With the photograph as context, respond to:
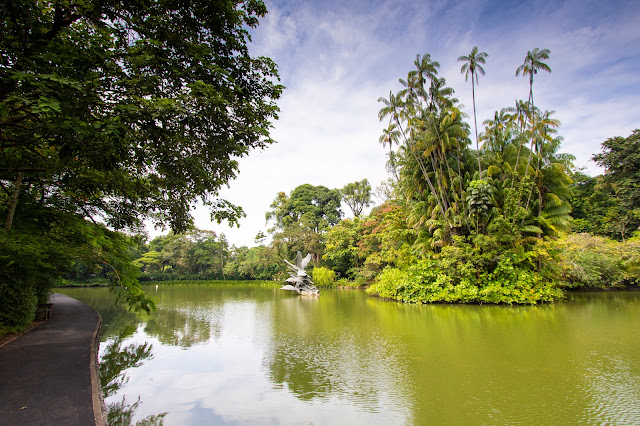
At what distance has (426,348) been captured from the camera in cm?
709

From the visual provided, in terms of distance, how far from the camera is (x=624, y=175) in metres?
22.8

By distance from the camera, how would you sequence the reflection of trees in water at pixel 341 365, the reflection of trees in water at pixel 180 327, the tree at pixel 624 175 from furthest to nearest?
the tree at pixel 624 175
the reflection of trees in water at pixel 180 327
the reflection of trees in water at pixel 341 365

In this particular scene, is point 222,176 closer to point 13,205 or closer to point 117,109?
point 117,109

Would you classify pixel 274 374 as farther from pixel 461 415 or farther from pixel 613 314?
pixel 613 314

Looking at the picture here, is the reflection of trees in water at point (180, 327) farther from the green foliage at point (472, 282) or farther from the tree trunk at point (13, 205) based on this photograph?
the green foliage at point (472, 282)

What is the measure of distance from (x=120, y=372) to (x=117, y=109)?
188 inches

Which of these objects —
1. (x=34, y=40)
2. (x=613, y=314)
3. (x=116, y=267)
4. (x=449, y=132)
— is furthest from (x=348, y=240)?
(x=34, y=40)

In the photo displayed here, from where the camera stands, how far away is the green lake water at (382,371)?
415 cm

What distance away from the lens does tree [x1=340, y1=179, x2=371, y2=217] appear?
37.0 metres

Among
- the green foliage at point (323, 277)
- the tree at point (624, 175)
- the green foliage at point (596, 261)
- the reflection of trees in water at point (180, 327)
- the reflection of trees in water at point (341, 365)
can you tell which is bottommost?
the reflection of trees in water at point (180, 327)

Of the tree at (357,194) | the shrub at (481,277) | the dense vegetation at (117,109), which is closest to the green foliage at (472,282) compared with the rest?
the shrub at (481,277)

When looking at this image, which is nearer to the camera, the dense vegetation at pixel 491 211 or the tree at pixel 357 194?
the dense vegetation at pixel 491 211

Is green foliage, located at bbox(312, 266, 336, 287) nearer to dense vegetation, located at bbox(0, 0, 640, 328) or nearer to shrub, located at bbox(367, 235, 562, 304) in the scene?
dense vegetation, located at bbox(0, 0, 640, 328)

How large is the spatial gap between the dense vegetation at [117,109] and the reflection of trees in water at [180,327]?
3.02m
